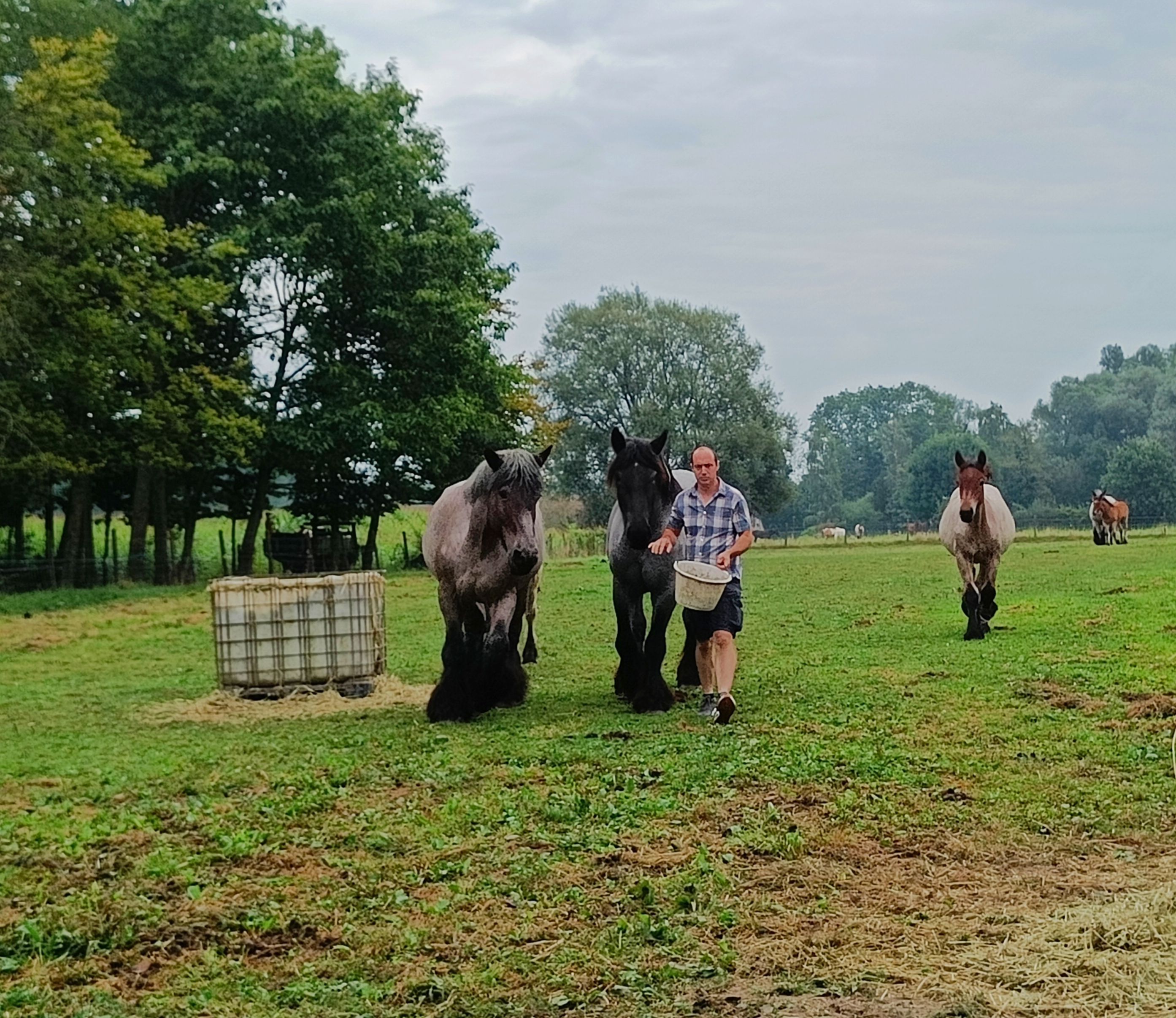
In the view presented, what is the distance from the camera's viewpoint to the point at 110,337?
2506 cm

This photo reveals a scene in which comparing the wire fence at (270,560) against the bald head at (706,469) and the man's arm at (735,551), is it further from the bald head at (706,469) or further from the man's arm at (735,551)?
the man's arm at (735,551)

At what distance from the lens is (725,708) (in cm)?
847

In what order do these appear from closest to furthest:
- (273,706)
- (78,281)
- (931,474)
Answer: (273,706) < (78,281) < (931,474)

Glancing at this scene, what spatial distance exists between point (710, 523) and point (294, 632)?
4021 millimetres

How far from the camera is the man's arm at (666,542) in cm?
900

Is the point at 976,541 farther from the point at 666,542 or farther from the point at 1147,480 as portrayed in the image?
the point at 1147,480

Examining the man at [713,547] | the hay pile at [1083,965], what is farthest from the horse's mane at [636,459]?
the hay pile at [1083,965]

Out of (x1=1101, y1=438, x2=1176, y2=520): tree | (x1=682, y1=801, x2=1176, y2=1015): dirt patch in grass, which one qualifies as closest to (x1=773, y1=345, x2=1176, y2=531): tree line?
(x1=1101, y1=438, x2=1176, y2=520): tree

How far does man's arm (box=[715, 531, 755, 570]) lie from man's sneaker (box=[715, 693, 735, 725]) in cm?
91

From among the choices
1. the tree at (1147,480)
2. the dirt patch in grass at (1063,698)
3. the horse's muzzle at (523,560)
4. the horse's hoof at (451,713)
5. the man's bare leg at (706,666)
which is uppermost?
the tree at (1147,480)

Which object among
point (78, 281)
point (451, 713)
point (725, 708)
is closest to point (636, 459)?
point (725, 708)

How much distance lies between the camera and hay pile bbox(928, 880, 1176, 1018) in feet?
12.3

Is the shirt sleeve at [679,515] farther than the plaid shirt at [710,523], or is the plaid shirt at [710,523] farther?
the shirt sleeve at [679,515]

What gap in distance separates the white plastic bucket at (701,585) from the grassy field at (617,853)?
86 centimetres
